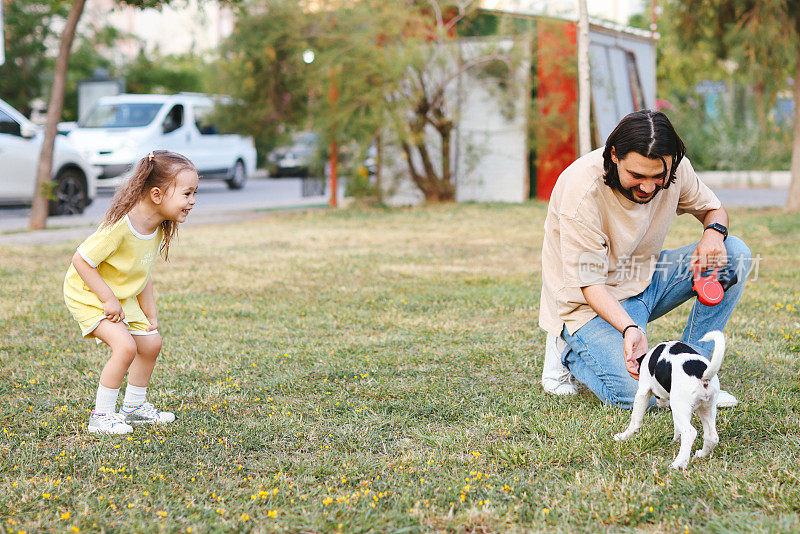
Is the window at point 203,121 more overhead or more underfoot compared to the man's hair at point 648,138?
more overhead

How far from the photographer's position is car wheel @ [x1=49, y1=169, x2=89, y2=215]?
12.5m

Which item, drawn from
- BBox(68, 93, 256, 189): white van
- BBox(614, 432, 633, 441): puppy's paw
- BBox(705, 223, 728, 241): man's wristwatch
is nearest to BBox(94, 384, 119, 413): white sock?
BBox(614, 432, 633, 441): puppy's paw

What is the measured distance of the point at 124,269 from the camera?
3.52m

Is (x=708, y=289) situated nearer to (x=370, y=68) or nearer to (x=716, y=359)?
(x=716, y=359)

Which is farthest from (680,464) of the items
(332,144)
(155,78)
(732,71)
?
(155,78)

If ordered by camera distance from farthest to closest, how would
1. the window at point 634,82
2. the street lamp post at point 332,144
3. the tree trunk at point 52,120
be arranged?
the window at point 634,82, the street lamp post at point 332,144, the tree trunk at point 52,120

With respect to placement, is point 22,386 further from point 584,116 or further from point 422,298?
point 584,116

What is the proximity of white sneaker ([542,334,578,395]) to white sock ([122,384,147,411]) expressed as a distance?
1.84 metres

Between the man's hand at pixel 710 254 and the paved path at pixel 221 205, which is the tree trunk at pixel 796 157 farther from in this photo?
the man's hand at pixel 710 254

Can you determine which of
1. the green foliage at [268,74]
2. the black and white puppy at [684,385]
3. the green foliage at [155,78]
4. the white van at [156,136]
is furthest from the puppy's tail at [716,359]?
the green foliage at [155,78]

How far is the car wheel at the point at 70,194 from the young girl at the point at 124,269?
31.5 ft

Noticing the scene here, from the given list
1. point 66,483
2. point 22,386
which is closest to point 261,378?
point 22,386

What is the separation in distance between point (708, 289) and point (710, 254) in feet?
0.55

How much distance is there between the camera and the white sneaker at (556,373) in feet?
12.9
